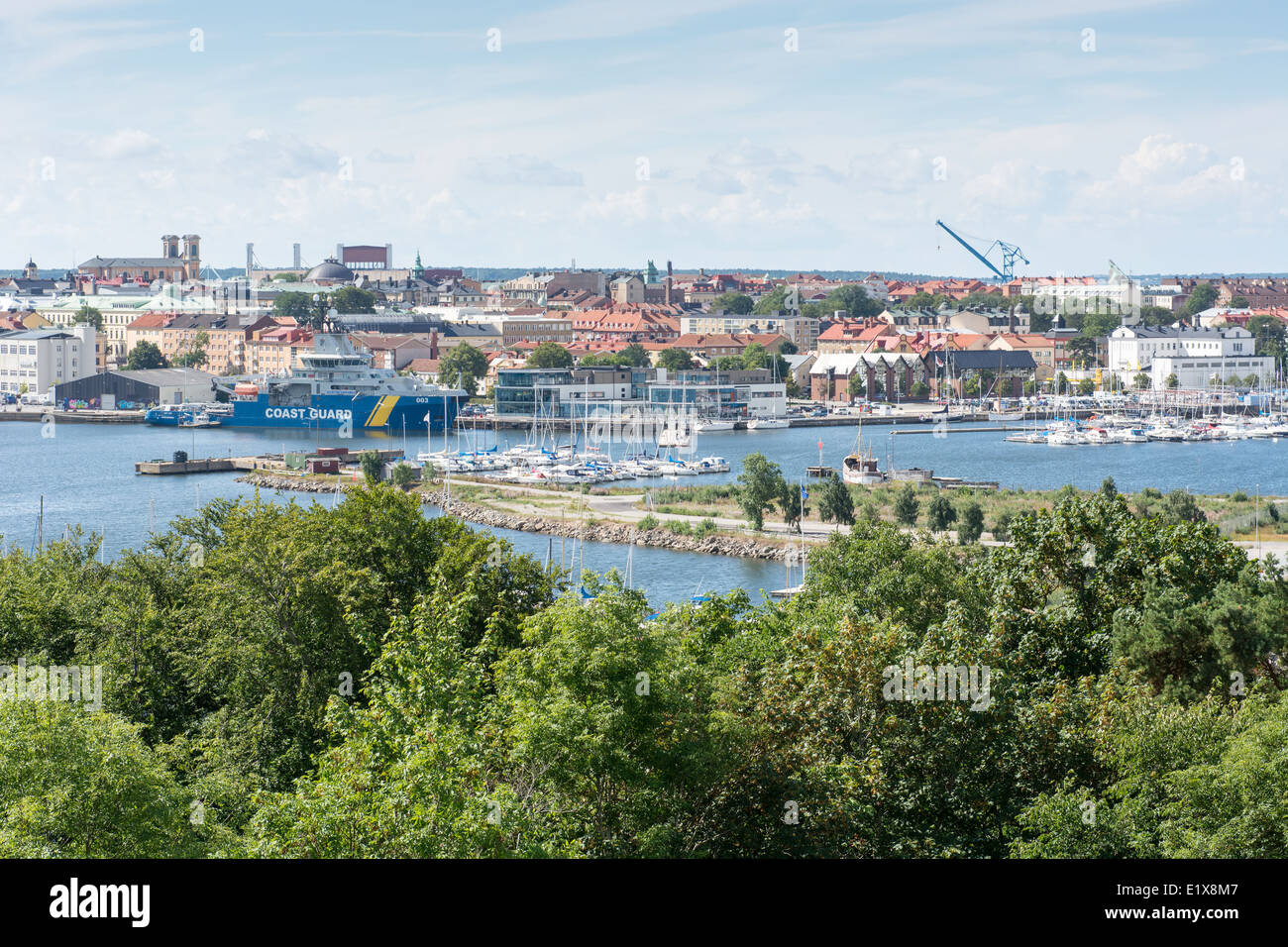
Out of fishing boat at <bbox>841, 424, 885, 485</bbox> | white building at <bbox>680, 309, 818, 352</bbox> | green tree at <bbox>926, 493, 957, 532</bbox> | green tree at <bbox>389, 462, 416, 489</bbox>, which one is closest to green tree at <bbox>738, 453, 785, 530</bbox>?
green tree at <bbox>926, 493, 957, 532</bbox>

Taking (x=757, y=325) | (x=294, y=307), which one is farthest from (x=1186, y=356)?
(x=294, y=307)

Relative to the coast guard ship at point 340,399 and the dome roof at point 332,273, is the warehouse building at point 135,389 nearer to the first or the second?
the coast guard ship at point 340,399

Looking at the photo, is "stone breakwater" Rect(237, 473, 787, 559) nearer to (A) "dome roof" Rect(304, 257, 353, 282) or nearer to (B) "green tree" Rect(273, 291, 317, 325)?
(B) "green tree" Rect(273, 291, 317, 325)

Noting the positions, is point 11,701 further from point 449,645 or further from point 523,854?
point 523,854

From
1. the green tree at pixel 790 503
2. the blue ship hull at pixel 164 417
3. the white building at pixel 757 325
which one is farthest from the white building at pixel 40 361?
the green tree at pixel 790 503

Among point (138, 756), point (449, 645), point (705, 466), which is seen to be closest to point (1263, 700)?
point (449, 645)
